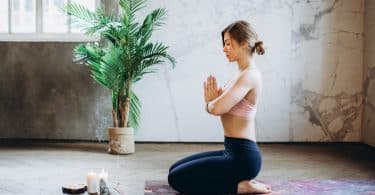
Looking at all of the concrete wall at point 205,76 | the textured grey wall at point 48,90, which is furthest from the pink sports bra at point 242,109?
the textured grey wall at point 48,90

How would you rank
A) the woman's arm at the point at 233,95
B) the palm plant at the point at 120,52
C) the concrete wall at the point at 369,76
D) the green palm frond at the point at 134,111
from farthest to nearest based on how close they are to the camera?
the concrete wall at the point at 369,76, the green palm frond at the point at 134,111, the palm plant at the point at 120,52, the woman's arm at the point at 233,95

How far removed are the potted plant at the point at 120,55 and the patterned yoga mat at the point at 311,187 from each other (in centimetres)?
146

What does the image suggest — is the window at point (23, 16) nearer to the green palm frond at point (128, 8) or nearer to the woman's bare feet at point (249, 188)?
the green palm frond at point (128, 8)

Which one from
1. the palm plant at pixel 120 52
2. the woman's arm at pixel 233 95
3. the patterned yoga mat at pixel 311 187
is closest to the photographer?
the woman's arm at pixel 233 95

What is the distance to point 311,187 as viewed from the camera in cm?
382

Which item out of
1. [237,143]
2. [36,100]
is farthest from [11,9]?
[237,143]

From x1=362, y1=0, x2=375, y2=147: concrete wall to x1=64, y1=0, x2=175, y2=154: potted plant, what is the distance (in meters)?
2.05

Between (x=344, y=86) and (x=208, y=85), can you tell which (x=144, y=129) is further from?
(x=208, y=85)

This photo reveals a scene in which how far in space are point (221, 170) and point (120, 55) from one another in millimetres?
2165

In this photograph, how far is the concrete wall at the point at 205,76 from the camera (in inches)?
235

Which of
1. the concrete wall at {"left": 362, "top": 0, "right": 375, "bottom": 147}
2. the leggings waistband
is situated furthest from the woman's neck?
the concrete wall at {"left": 362, "top": 0, "right": 375, "bottom": 147}

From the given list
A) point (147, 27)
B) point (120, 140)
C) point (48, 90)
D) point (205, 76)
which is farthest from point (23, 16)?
point (205, 76)

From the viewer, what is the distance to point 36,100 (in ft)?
19.7

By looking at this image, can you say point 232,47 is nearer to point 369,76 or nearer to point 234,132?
point 234,132
